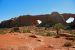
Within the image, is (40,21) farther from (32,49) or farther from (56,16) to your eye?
(32,49)

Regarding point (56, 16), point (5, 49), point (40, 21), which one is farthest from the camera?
point (40, 21)

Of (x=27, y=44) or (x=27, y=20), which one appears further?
(x=27, y=20)

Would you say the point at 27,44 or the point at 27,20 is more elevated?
the point at 27,20

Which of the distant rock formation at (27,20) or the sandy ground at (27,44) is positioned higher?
the distant rock formation at (27,20)

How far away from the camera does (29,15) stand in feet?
266

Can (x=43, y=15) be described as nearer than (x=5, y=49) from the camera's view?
No

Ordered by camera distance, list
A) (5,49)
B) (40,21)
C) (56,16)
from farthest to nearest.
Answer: (40,21)
(56,16)
(5,49)

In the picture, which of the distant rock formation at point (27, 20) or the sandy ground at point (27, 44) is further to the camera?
the distant rock formation at point (27, 20)

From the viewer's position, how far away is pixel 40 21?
3091 inches

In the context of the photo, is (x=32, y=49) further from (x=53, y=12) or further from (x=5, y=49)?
(x=53, y=12)

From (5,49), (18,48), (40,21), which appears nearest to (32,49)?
(18,48)

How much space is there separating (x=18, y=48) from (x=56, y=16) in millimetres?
58461

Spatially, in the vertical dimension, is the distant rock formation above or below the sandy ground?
above

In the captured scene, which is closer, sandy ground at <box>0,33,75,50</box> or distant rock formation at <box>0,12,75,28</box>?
sandy ground at <box>0,33,75,50</box>
